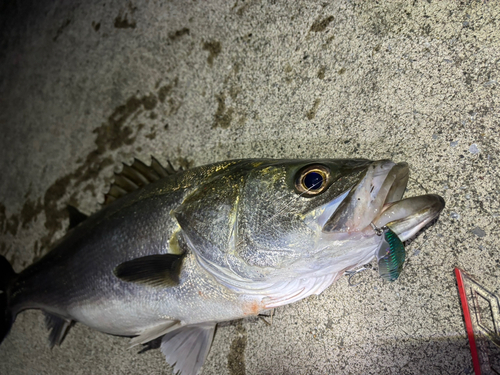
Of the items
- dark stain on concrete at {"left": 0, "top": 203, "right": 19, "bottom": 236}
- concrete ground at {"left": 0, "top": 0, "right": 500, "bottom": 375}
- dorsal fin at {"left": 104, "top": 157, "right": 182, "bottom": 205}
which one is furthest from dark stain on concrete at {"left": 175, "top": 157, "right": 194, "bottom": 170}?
dark stain on concrete at {"left": 0, "top": 203, "right": 19, "bottom": 236}

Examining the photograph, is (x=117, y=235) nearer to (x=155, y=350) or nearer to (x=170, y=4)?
(x=155, y=350)

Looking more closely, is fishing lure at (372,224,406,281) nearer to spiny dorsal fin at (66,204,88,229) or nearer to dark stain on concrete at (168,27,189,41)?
spiny dorsal fin at (66,204,88,229)

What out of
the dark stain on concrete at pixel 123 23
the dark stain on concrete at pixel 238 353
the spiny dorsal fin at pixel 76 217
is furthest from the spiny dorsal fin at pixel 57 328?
the dark stain on concrete at pixel 123 23

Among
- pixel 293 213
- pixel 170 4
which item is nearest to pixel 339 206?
pixel 293 213

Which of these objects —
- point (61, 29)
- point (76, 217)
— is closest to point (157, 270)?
point (76, 217)

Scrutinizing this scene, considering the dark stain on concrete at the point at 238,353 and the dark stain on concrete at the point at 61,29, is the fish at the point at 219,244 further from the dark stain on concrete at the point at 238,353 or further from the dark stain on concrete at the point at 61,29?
the dark stain on concrete at the point at 61,29
